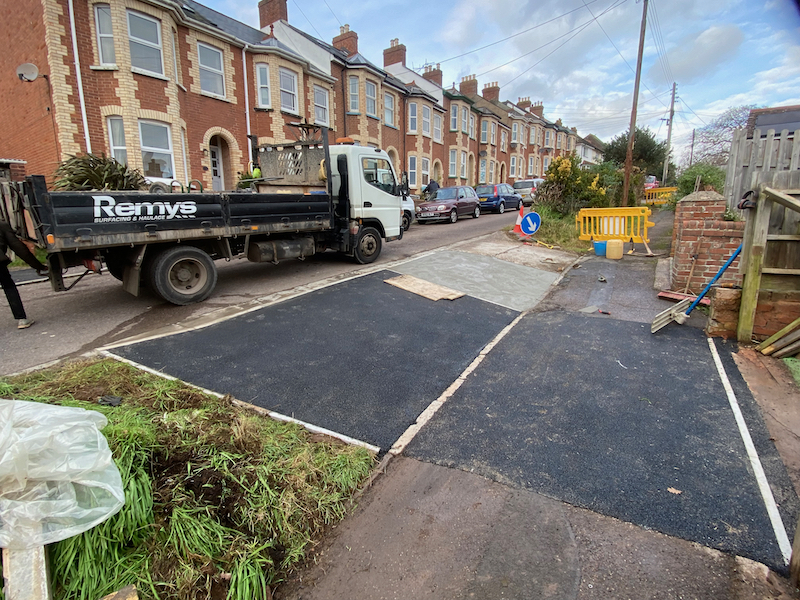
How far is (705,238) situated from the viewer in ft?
21.8

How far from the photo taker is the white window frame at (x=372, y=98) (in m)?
22.4

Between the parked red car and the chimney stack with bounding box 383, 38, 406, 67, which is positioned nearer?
the parked red car

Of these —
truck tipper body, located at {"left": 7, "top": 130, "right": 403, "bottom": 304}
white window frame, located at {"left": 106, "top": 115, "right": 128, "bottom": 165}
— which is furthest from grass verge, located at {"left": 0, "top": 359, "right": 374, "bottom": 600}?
white window frame, located at {"left": 106, "top": 115, "right": 128, "bottom": 165}

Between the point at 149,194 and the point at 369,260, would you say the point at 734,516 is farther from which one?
the point at 369,260

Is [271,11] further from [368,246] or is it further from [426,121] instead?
[368,246]

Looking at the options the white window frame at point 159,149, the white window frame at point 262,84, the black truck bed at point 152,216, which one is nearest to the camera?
the black truck bed at point 152,216

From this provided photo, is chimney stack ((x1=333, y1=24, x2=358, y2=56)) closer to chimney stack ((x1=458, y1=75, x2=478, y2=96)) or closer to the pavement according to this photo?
chimney stack ((x1=458, y1=75, x2=478, y2=96))

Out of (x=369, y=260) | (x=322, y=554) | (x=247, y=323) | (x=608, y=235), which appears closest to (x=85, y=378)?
(x=247, y=323)

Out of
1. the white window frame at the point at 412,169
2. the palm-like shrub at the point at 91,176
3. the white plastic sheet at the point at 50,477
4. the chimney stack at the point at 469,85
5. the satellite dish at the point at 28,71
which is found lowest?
the white plastic sheet at the point at 50,477

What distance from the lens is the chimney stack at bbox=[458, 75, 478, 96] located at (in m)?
39.0

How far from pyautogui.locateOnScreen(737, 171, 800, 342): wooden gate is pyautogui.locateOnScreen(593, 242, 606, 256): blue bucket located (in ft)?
18.1

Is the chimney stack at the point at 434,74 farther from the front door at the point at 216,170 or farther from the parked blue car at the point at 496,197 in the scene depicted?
the front door at the point at 216,170

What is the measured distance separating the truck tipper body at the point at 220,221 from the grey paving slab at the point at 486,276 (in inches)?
60.1

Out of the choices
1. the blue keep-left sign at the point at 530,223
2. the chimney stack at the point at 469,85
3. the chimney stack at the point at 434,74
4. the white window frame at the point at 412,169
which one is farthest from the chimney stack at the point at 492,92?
the blue keep-left sign at the point at 530,223
